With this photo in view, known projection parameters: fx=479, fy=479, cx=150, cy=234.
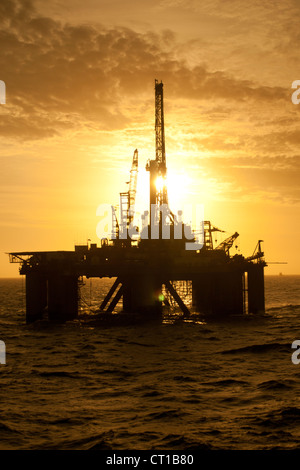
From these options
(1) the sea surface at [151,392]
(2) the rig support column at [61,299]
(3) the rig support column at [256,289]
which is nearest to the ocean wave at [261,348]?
Result: (1) the sea surface at [151,392]

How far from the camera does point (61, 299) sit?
5259cm

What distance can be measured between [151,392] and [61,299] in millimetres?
31529

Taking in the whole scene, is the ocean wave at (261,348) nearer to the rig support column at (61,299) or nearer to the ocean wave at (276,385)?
the ocean wave at (276,385)

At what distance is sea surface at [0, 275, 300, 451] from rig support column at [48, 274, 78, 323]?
30.6ft

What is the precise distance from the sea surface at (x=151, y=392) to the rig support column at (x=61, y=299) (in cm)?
932

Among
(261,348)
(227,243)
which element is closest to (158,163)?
(227,243)

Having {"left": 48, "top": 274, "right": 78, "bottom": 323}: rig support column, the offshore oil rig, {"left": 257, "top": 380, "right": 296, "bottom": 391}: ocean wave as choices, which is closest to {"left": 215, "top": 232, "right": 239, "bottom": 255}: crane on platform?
the offshore oil rig

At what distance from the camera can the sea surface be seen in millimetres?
17016

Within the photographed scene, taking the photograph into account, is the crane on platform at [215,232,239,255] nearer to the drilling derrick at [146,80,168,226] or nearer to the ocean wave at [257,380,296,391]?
the drilling derrick at [146,80,168,226]

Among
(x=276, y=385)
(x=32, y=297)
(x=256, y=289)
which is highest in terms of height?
(x=256, y=289)

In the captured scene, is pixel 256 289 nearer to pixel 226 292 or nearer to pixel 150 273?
pixel 226 292

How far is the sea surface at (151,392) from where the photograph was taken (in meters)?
17.0

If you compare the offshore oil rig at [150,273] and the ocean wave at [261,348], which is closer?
the ocean wave at [261,348]

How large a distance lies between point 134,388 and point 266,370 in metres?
8.51
